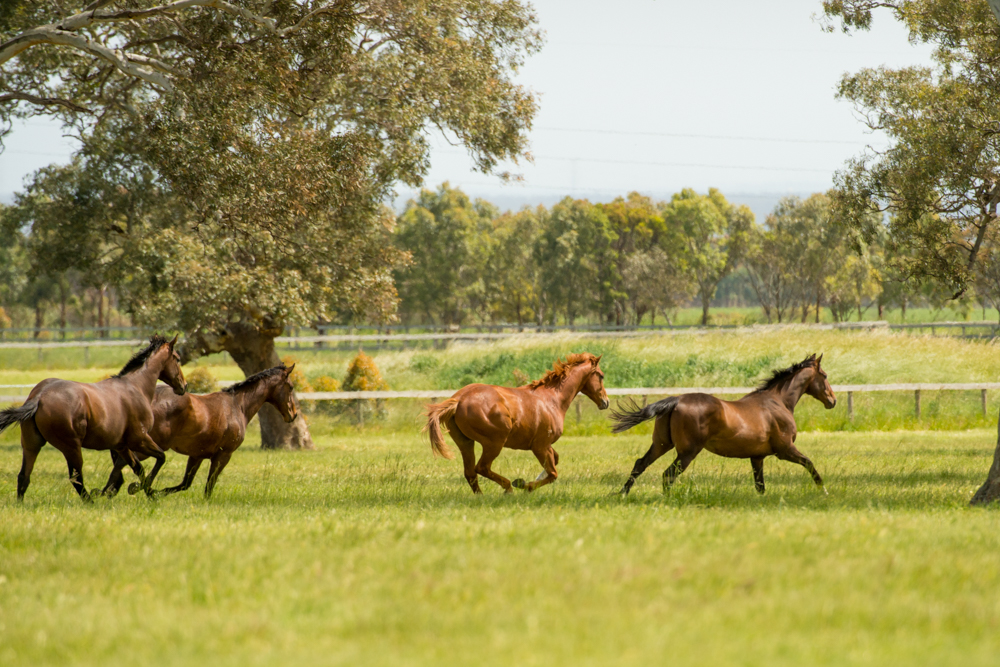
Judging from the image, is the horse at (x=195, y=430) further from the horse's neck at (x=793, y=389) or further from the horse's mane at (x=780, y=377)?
the horse's neck at (x=793, y=389)

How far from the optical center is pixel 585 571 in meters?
6.30

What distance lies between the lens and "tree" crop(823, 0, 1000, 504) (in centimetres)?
1770

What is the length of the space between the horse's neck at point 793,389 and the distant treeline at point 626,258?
175ft

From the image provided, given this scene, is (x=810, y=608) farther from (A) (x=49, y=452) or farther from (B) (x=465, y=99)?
(A) (x=49, y=452)

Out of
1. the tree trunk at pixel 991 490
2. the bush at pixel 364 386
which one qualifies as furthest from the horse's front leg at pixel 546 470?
the bush at pixel 364 386

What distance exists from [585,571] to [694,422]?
493 cm

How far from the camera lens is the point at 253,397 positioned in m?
12.5

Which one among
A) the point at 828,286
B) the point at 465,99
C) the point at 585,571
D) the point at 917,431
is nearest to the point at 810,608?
the point at 585,571

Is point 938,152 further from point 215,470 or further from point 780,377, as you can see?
point 215,470

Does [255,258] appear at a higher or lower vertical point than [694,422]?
higher

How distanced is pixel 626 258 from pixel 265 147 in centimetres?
5549

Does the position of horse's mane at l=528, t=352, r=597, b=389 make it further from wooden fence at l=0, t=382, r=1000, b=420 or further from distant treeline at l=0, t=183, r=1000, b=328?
distant treeline at l=0, t=183, r=1000, b=328

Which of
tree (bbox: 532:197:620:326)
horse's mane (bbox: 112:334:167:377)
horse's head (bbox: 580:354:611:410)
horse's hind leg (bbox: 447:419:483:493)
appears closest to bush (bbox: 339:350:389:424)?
horse's mane (bbox: 112:334:167:377)

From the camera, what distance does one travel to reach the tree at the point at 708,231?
2773 inches
